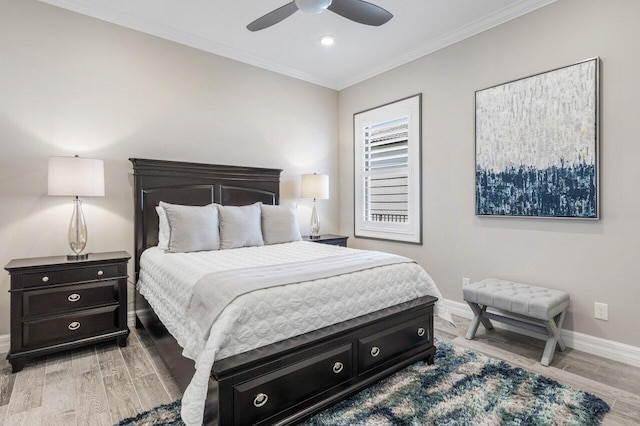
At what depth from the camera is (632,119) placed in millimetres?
2412

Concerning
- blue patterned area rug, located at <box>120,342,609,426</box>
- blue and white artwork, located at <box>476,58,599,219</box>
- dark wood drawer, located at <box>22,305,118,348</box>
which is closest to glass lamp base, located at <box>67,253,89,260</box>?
dark wood drawer, located at <box>22,305,118,348</box>

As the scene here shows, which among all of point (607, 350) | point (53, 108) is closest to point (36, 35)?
point (53, 108)

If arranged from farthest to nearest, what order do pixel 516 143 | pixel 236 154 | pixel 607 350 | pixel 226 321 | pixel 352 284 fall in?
pixel 236 154, pixel 516 143, pixel 607 350, pixel 352 284, pixel 226 321

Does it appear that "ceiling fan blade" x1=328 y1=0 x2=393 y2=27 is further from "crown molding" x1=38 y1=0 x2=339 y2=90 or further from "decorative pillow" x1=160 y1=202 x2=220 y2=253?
"decorative pillow" x1=160 y1=202 x2=220 y2=253

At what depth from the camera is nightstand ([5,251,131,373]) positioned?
2398 mm

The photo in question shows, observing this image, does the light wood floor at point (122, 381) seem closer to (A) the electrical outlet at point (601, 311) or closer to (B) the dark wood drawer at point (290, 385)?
(A) the electrical outlet at point (601, 311)

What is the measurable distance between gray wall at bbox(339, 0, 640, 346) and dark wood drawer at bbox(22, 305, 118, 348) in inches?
118

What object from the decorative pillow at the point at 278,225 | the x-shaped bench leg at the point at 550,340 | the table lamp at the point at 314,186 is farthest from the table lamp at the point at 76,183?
the x-shaped bench leg at the point at 550,340

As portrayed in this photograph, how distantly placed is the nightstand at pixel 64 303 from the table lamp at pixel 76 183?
169 mm

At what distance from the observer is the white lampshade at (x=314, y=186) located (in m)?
4.19

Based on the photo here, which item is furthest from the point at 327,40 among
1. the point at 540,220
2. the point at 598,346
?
the point at 598,346

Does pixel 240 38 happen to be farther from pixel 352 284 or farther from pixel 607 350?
pixel 607 350

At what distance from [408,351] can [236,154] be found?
2.76m

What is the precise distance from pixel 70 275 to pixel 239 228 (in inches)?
52.8
